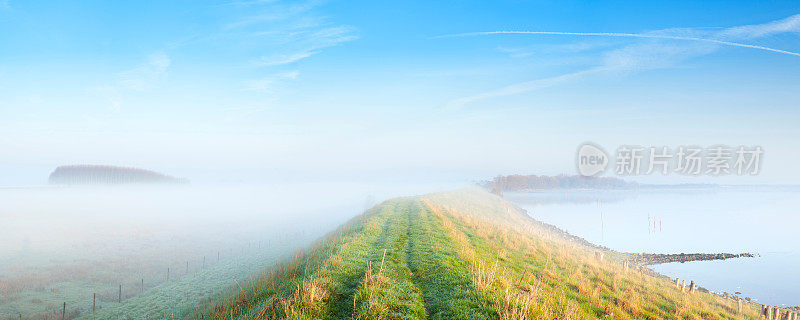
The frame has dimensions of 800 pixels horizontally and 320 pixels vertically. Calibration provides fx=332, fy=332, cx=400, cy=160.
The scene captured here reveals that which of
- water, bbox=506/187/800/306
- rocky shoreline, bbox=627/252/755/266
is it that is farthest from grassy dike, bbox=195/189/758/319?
rocky shoreline, bbox=627/252/755/266

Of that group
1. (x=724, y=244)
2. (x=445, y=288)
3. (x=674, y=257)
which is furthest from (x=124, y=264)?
(x=724, y=244)

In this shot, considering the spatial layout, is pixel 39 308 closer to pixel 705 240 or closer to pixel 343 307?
pixel 343 307

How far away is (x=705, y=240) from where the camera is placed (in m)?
48.9

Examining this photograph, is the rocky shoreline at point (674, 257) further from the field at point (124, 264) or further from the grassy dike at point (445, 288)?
the field at point (124, 264)

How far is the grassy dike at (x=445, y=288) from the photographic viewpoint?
32.2 feet

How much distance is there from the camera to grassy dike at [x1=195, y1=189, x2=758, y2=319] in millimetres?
9828

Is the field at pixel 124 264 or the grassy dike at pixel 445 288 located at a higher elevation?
the grassy dike at pixel 445 288

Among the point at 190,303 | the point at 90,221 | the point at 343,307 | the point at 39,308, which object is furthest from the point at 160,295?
the point at 90,221

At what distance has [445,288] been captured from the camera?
11953 millimetres

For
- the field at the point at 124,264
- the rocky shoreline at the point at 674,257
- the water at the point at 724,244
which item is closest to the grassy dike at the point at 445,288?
the field at the point at 124,264

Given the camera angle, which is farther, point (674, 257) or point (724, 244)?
A: point (724, 244)

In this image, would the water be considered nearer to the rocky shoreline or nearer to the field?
the rocky shoreline

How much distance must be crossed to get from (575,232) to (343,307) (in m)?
55.6

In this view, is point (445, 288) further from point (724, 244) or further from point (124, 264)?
point (724, 244)
